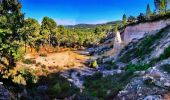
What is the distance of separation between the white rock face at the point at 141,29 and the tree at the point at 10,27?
46.2 m

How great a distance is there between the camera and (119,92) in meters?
31.1

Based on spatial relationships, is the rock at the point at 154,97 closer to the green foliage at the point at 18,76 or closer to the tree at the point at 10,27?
the green foliage at the point at 18,76

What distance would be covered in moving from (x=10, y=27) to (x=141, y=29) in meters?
58.0

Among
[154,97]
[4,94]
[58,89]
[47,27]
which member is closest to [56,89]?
[58,89]

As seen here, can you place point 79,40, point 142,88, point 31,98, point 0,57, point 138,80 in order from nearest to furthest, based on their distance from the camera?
point 142,88 < point 138,80 < point 31,98 < point 0,57 < point 79,40

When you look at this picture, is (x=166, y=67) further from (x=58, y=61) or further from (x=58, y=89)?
(x=58, y=61)

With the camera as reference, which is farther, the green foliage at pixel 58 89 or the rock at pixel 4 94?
the green foliage at pixel 58 89

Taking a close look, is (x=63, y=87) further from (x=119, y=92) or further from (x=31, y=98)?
(x=119, y=92)

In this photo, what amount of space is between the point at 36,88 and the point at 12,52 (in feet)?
17.6

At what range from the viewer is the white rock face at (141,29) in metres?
85.9

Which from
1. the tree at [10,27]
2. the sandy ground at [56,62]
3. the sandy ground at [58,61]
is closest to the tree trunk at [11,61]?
the tree at [10,27]

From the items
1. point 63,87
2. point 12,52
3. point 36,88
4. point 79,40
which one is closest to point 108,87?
point 63,87

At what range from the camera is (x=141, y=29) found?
95.9 metres

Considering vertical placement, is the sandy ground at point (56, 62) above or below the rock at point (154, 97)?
below
